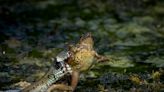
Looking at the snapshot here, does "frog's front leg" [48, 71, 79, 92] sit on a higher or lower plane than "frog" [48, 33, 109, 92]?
lower

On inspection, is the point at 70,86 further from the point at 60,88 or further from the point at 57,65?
the point at 57,65

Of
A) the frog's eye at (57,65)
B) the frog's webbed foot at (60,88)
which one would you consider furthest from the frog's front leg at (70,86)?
the frog's eye at (57,65)

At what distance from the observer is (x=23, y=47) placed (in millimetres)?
7629

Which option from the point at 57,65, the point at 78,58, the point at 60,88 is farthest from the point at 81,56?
the point at 60,88

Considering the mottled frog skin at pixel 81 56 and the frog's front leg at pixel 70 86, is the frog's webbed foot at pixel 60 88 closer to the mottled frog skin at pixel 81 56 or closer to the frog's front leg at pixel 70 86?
the frog's front leg at pixel 70 86

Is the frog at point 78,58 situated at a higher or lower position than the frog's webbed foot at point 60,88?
higher

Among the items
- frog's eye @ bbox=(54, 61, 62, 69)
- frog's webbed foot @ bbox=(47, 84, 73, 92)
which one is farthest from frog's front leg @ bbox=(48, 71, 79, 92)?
frog's eye @ bbox=(54, 61, 62, 69)

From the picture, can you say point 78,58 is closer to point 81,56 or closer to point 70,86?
point 81,56

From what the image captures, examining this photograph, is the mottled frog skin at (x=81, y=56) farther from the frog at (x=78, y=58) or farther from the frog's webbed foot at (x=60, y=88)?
the frog's webbed foot at (x=60, y=88)

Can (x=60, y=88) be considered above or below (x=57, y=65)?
below

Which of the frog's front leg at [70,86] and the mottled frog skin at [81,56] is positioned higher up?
the mottled frog skin at [81,56]

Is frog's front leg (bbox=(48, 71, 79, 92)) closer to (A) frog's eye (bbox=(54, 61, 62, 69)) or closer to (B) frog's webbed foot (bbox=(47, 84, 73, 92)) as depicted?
(B) frog's webbed foot (bbox=(47, 84, 73, 92))

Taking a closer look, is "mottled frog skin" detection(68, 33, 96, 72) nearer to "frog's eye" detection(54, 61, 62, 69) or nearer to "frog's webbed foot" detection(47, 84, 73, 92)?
"frog's eye" detection(54, 61, 62, 69)

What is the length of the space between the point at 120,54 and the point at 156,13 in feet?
9.31
